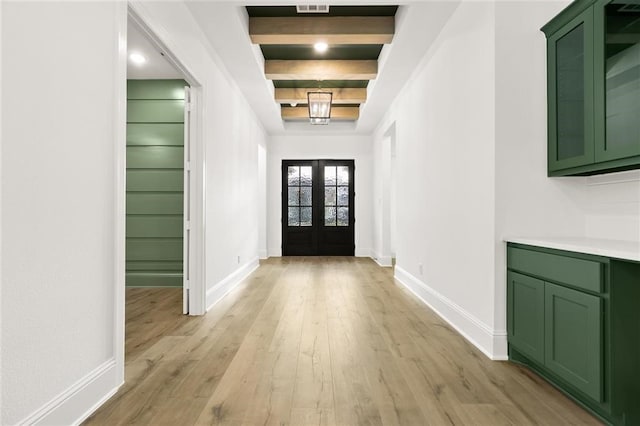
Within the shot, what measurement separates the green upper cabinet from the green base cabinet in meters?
0.60

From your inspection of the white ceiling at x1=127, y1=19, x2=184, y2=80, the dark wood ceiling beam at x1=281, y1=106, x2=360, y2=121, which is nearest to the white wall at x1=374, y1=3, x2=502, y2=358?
the dark wood ceiling beam at x1=281, y1=106, x2=360, y2=121

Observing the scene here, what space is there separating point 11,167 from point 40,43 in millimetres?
558

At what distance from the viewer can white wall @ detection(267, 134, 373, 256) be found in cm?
870

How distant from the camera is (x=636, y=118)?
1.96 meters

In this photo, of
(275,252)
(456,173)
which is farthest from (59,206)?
(275,252)

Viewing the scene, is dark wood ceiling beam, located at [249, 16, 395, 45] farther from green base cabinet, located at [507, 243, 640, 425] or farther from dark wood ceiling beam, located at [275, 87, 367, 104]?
green base cabinet, located at [507, 243, 640, 425]

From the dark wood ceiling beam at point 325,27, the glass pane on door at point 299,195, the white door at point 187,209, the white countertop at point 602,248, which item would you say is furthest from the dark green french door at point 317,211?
the white countertop at point 602,248

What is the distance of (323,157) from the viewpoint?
28.6ft

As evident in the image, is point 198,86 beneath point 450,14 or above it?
beneath

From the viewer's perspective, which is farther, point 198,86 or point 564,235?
point 198,86

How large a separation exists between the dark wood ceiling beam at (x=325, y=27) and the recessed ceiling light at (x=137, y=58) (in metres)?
1.51

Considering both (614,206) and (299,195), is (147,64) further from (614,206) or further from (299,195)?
(614,206)

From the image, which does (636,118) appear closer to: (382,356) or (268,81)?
(382,356)

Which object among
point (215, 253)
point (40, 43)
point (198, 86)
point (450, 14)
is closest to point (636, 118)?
point (450, 14)
